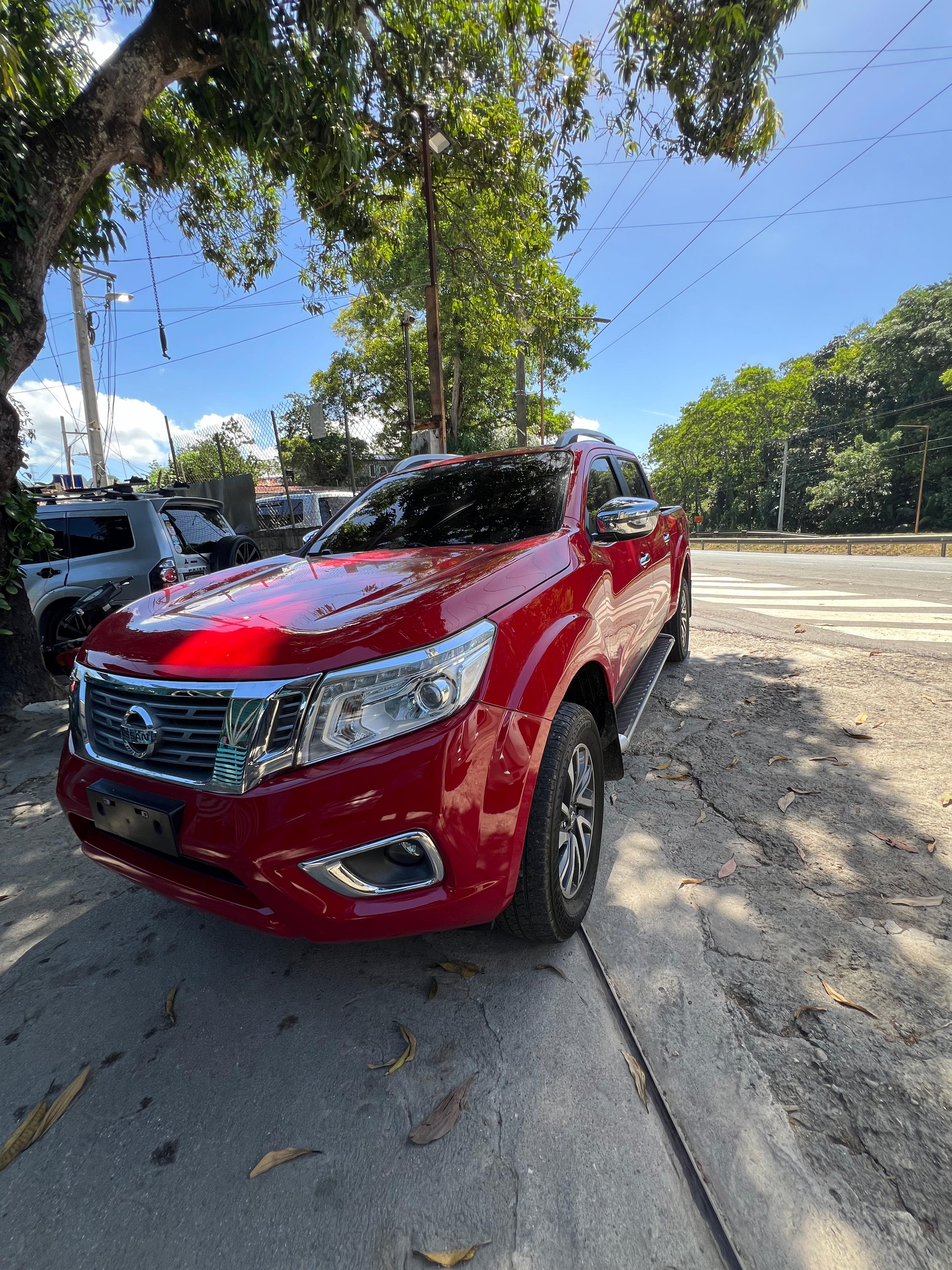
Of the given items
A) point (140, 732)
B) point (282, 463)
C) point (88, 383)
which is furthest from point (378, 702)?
point (88, 383)

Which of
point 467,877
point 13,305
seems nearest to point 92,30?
point 13,305

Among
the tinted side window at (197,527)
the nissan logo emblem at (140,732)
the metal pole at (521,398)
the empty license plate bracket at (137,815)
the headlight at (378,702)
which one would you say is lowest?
the empty license plate bracket at (137,815)

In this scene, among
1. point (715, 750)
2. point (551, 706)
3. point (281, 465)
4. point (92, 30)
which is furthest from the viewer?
point (281, 465)

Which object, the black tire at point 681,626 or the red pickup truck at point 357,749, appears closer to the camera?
the red pickup truck at point 357,749

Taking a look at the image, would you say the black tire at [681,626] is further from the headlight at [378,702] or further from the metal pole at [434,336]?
the metal pole at [434,336]

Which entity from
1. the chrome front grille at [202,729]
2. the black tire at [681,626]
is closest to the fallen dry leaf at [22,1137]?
the chrome front grille at [202,729]

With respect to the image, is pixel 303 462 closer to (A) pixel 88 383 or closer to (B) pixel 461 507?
(A) pixel 88 383

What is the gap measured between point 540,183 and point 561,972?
958 cm

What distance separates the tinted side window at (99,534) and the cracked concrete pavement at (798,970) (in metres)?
4.94

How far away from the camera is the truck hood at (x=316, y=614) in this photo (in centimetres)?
160

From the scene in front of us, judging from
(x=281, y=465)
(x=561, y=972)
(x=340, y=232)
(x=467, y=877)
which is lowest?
(x=561, y=972)

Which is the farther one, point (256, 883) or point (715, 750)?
point (715, 750)

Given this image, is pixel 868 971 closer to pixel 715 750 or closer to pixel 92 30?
pixel 715 750

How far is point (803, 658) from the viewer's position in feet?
18.1
